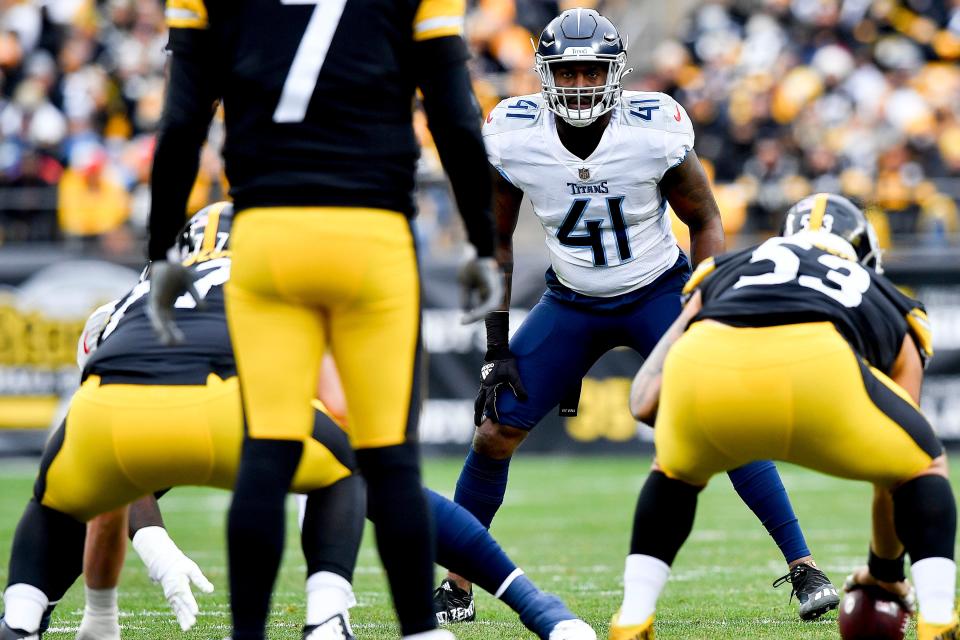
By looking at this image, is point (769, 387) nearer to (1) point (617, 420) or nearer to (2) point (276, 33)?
(2) point (276, 33)

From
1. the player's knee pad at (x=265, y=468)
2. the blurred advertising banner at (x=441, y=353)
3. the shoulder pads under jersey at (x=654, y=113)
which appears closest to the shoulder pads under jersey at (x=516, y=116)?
the shoulder pads under jersey at (x=654, y=113)

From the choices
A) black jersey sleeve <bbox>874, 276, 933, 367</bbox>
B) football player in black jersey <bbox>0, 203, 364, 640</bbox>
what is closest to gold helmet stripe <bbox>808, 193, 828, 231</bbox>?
black jersey sleeve <bbox>874, 276, 933, 367</bbox>

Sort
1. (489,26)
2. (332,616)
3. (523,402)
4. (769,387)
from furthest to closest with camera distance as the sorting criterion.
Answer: (489,26)
(523,402)
(332,616)
(769,387)

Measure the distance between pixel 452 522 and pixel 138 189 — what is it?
34.8 feet

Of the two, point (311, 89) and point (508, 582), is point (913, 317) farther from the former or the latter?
point (311, 89)

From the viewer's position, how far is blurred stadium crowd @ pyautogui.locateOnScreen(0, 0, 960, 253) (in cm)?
1302

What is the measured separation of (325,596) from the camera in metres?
3.90

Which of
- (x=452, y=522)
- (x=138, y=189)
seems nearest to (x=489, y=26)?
(x=138, y=189)

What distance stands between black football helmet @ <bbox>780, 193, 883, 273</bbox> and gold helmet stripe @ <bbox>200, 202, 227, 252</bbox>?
172cm

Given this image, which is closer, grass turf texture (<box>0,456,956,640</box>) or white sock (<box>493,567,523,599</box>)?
white sock (<box>493,567,523,599</box>)

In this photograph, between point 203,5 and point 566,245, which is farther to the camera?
point 566,245

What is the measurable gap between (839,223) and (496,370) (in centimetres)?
144

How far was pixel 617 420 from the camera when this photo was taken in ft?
38.0

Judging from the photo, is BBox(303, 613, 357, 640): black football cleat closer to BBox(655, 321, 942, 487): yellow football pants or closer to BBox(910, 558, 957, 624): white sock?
BBox(655, 321, 942, 487): yellow football pants
